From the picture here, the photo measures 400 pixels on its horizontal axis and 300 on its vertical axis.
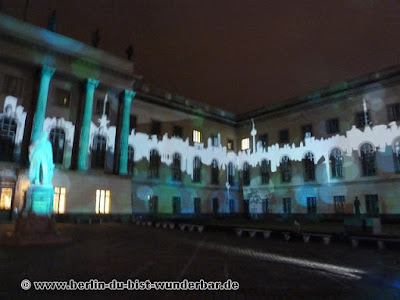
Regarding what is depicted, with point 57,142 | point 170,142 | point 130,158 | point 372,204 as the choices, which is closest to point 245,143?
point 170,142

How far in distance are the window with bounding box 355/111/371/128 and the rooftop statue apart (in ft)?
89.6

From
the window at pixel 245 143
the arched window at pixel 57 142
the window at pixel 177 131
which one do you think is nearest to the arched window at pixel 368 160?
the window at pixel 245 143

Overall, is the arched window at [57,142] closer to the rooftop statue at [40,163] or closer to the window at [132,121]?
the window at [132,121]

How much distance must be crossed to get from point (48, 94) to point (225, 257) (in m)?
22.3

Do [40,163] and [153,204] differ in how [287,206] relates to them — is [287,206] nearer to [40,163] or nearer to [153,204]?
[153,204]

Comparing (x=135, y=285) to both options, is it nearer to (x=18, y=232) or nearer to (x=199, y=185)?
(x=18, y=232)

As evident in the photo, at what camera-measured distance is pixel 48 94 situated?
24.5 m

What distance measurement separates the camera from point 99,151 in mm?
26594

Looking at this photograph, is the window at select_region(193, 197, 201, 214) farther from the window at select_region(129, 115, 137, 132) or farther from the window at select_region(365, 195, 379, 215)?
the window at select_region(365, 195, 379, 215)

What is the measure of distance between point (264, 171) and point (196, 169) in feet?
28.3

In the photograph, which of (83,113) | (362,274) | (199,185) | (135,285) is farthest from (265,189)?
(135,285)

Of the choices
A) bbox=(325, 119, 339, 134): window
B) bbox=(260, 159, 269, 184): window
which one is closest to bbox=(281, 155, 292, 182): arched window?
bbox=(260, 159, 269, 184): window

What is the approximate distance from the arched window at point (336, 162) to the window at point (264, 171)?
Answer: 7.98 meters

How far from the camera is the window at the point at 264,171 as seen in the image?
35287 millimetres
